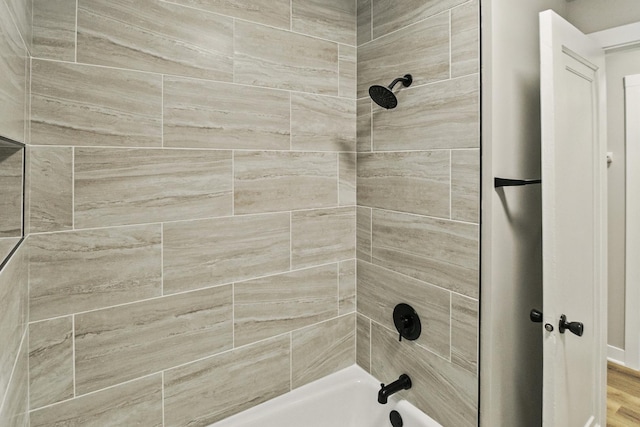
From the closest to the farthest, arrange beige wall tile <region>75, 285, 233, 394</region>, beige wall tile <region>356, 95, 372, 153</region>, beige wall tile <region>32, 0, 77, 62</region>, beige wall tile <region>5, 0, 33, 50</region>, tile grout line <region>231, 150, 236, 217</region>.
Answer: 1. beige wall tile <region>5, 0, 33, 50</region>
2. beige wall tile <region>32, 0, 77, 62</region>
3. beige wall tile <region>75, 285, 233, 394</region>
4. tile grout line <region>231, 150, 236, 217</region>
5. beige wall tile <region>356, 95, 372, 153</region>

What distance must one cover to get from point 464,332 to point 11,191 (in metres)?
1.40

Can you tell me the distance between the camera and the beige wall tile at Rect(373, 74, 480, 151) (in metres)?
1.19

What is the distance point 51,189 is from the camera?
41.7 inches

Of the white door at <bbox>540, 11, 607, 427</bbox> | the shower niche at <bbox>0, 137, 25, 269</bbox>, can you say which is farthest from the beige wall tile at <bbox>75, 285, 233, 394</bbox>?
the white door at <bbox>540, 11, 607, 427</bbox>

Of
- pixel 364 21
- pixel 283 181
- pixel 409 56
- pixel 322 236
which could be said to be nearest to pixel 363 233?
pixel 322 236

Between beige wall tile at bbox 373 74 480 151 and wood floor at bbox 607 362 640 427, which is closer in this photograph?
beige wall tile at bbox 373 74 480 151

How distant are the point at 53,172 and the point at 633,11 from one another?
2.08 m

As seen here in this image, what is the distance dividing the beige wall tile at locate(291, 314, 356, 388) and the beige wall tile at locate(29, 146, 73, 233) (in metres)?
1.01

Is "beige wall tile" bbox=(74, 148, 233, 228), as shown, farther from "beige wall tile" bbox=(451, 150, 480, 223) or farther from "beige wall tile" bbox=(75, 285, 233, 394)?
"beige wall tile" bbox=(451, 150, 480, 223)

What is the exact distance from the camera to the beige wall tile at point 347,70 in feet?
5.40

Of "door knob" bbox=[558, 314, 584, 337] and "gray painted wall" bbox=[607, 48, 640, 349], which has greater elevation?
"gray painted wall" bbox=[607, 48, 640, 349]

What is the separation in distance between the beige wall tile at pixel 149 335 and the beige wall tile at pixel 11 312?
0.19m

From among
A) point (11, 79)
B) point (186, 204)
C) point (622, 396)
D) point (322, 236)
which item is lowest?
point (622, 396)

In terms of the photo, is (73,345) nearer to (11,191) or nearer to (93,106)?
(11,191)
